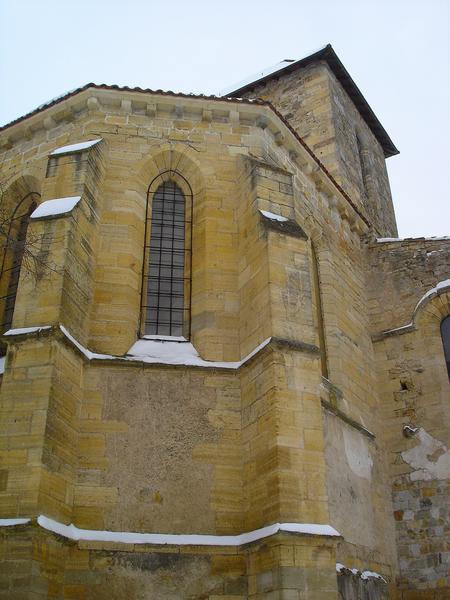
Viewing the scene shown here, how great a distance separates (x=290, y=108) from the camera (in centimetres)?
2053

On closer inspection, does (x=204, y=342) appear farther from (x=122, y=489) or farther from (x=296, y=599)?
(x=296, y=599)

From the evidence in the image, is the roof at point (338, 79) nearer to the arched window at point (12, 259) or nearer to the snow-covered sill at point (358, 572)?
the arched window at point (12, 259)

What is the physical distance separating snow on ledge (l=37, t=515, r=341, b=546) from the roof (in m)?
16.0

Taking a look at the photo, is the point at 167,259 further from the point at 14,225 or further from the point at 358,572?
the point at 358,572

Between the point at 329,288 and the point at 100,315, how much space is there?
201 inches

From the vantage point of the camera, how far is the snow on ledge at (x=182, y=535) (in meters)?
8.16

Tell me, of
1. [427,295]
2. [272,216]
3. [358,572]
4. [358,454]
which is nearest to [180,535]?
[358,572]

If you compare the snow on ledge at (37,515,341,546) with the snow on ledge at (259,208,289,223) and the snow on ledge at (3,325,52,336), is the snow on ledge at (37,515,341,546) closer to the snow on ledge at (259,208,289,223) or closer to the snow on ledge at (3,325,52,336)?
the snow on ledge at (3,325,52,336)

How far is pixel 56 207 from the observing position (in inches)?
402

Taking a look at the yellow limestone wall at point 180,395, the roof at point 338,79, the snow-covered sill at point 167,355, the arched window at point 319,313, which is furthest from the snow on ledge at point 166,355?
the roof at point 338,79

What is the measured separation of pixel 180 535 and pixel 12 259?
5.82 meters

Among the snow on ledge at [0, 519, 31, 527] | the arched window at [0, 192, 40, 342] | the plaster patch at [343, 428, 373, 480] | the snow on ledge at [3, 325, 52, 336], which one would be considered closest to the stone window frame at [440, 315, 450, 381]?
the plaster patch at [343, 428, 373, 480]

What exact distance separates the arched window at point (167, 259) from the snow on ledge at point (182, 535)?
10.3 ft

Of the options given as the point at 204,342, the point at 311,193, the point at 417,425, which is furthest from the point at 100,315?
the point at 417,425
